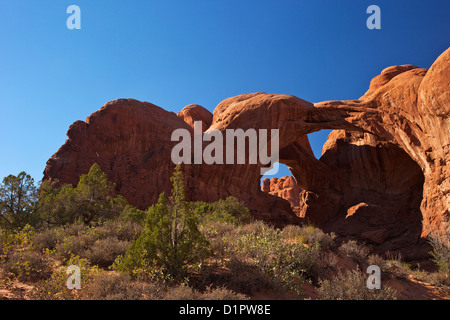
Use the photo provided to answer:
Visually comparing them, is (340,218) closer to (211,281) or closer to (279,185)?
(211,281)

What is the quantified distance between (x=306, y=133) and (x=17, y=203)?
69.4ft

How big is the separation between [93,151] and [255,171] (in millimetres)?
13606

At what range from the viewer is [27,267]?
18.8 feet

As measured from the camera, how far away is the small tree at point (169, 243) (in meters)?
5.47

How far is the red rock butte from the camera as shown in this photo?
19.0m

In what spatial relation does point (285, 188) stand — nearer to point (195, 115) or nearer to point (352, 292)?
point (195, 115)

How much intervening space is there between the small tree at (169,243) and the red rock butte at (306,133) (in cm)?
1627

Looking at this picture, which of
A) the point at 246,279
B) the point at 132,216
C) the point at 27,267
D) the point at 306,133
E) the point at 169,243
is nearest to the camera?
the point at 246,279

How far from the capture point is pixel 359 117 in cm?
2197

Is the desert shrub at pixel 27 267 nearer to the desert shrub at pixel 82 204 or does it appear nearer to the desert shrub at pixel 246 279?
the desert shrub at pixel 246 279

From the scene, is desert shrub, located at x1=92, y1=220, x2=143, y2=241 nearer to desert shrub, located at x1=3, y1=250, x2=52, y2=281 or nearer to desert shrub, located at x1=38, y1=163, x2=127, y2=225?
desert shrub, located at x1=3, y1=250, x2=52, y2=281

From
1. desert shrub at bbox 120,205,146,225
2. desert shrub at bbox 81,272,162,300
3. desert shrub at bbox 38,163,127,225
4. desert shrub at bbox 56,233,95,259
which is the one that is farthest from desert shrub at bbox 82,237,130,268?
desert shrub at bbox 38,163,127,225

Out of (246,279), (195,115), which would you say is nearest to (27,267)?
(246,279)

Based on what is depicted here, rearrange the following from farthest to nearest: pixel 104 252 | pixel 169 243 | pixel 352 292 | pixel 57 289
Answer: pixel 104 252
pixel 169 243
pixel 352 292
pixel 57 289
